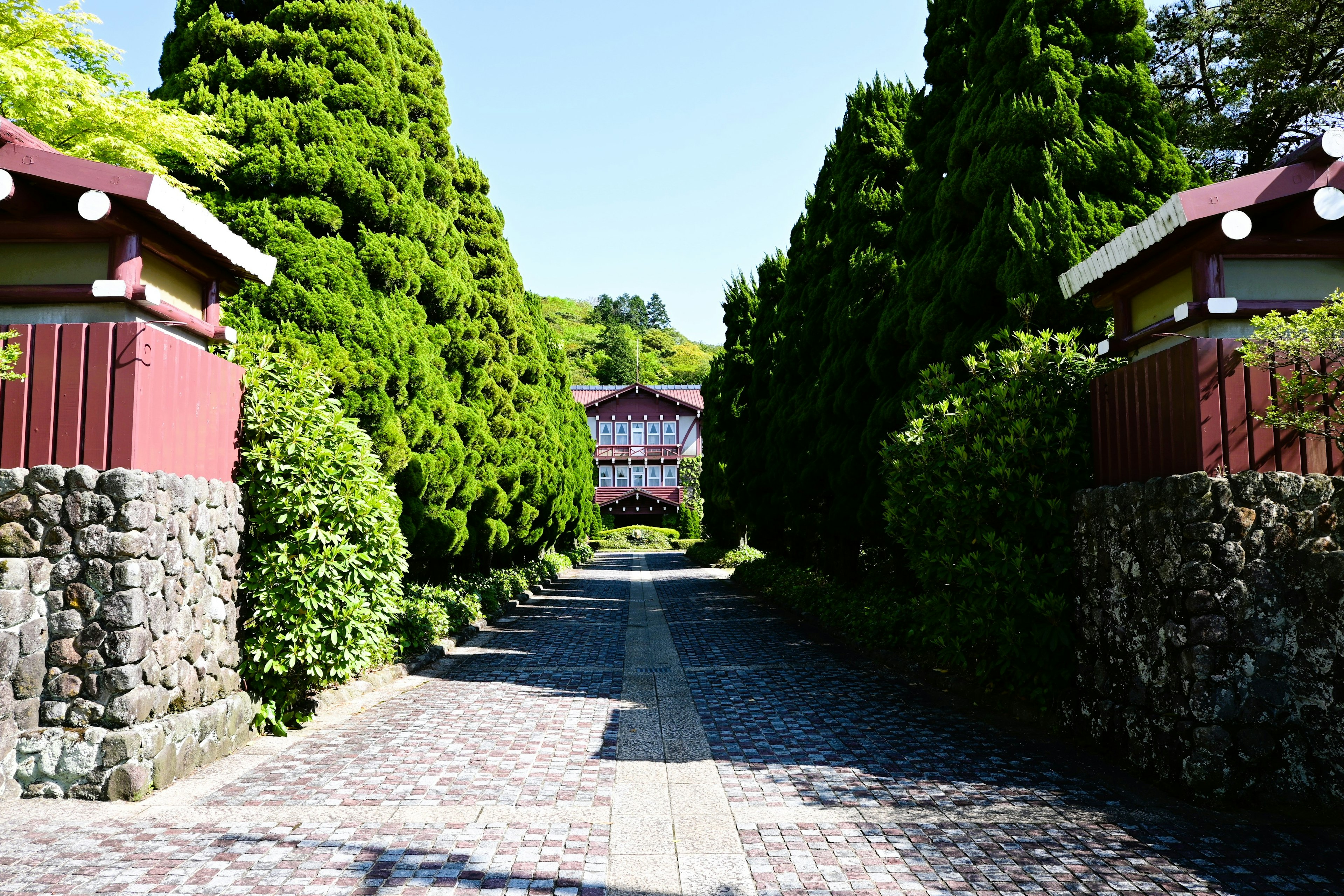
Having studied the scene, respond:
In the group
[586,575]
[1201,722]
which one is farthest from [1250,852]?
[586,575]

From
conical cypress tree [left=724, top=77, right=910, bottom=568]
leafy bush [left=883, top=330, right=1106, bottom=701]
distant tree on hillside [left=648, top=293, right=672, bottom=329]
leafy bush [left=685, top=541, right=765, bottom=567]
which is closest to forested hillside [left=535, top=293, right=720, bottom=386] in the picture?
distant tree on hillside [left=648, top=293, right=672, bottom=329]

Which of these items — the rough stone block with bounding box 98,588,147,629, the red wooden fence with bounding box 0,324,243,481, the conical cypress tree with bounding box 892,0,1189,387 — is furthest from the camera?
the conical cypress tree with bounding box 892,0,1189,387

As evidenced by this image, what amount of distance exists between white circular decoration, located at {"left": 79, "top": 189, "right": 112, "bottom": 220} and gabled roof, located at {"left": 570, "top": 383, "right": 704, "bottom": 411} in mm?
44670

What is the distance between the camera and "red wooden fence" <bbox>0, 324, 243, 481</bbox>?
5.38 meters

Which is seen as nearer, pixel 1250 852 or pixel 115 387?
pixel 1250 852

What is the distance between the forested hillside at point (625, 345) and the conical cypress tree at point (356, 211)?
63.5m

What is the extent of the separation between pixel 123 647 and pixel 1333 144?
26.8 feet

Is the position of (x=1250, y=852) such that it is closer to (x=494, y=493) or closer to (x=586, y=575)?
(x=494, y=493)

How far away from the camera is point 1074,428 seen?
269 inches

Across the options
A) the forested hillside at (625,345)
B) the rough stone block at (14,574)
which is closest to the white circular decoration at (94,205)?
the rough stone block at (14,574)

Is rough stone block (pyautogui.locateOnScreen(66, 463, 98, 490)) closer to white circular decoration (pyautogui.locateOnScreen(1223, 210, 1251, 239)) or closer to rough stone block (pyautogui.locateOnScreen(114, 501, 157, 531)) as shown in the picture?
rough stone block (pyautogui.locateOnScreen(114, 501, 157, 531))

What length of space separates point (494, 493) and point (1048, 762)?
420 inches

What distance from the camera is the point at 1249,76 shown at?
14727mm

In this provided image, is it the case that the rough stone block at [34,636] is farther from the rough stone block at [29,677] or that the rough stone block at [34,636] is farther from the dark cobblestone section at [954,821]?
the dark cobblestone section at [954,821]
